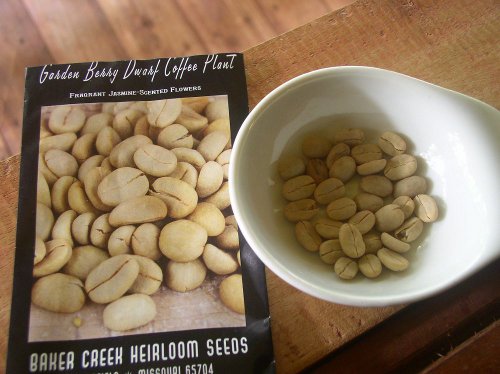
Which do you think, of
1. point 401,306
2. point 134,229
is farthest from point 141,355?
point 401,306

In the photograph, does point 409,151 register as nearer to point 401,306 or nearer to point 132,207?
point 401,306

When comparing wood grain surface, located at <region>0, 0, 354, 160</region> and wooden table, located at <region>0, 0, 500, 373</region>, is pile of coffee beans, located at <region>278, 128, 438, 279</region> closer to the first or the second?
wooden table, located at <region>0, 0, 500, 373</region>

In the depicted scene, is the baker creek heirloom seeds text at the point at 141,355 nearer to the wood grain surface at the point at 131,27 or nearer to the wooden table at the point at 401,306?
the wooden table at the point at 401,306

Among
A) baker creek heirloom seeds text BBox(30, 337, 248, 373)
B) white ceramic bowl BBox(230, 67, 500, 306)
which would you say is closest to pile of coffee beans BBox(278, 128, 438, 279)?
white ceramic bowl BBox(230, 67, 500, 306)

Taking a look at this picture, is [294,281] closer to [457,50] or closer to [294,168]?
[294,168]

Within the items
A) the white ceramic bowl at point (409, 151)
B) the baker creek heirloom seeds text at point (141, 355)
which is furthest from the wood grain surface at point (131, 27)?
the baker creek heirloom seeds text at point (141, 355)

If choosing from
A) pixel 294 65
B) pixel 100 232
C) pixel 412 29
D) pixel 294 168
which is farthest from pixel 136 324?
pixel 412 29
